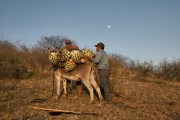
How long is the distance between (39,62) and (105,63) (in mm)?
13383

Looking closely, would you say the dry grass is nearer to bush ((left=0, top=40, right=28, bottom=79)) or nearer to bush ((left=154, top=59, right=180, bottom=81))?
bush ((left=0, top=40, right=28, bottom=79))

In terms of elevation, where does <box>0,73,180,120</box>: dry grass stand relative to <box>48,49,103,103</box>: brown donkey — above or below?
below

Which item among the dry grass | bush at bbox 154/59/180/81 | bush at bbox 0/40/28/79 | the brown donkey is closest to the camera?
the dry grass

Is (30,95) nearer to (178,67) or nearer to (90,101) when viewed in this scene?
(90,101)

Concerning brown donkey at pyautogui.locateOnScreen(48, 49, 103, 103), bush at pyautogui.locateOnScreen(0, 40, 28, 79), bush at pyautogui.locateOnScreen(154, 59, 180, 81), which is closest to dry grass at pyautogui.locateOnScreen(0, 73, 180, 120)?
brown donkey at pyautogui.locateOnScreen(48, 49, 103, 103)

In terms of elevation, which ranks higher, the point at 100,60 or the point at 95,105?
the point at 100,60

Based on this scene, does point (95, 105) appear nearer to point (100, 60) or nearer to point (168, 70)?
point (100, 60)

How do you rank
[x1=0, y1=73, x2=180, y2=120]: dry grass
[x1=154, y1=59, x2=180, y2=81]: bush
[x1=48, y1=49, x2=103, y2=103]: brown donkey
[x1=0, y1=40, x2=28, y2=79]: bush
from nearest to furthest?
1. [x1=0, y1=73, x2=180, y2=120]: dry grass
2. [x1=48, y1=49, x2=103, y2=103]: brown donkey
3. [x1=0, y1=40, x2=28, y2=79]: bush
4. [x1=154, y1=59, x2=180, y2=81]: bush

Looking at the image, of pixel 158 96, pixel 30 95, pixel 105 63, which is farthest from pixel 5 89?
pixel 158 96

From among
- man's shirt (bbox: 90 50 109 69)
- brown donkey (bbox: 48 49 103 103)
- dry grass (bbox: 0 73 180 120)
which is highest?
man's shirt (bbox: 90 50 109 69)

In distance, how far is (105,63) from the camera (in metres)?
8.92

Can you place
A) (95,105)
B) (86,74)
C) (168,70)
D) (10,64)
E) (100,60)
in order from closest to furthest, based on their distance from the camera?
(95,105)
(86,74)
(100,60)
(10,64)
(168,70)

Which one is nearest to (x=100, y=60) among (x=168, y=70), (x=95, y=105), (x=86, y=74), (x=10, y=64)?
(x=86, y=74)

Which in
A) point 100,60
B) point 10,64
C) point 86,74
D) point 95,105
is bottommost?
point 95,105
